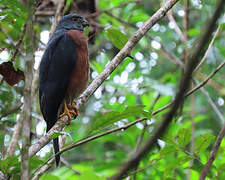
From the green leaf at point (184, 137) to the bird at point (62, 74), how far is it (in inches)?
53.7

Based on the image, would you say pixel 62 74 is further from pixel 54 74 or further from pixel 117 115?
pixel 117 115

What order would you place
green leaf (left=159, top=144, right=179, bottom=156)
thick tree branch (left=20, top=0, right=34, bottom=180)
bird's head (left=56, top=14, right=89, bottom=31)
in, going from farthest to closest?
bird's head (left=56, top=14, right=89, bottom=31), green leaf (left=159, top=144, right=179, bottom=156), thick tree branch (left=20, top=0, right=34, bottom=180)

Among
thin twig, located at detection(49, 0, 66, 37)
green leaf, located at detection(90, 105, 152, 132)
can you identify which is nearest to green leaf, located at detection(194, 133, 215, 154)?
green leaf, located at detection(90, 105, 152, 132)

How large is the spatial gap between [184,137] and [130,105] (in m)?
1.79

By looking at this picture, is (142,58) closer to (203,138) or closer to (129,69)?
(129,69)

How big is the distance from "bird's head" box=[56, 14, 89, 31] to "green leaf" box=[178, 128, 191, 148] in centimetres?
253

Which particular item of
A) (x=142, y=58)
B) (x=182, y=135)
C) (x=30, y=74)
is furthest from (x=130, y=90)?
(x=30, y=74)

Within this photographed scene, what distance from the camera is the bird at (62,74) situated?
405 cm

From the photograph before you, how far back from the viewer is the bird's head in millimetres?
4928

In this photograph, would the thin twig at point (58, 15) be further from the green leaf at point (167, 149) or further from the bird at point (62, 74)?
the green leaf at point (167, 149)

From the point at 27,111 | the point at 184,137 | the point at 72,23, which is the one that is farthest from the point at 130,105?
the point at 27,111

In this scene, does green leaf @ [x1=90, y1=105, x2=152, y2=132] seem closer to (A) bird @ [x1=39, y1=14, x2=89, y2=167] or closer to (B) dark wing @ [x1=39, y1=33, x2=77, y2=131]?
(A) bird @ [x1=39, y1=14, x2=89, y2=167]

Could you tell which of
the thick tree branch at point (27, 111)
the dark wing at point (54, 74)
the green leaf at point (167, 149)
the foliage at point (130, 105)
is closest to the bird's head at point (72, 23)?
the foliage at point (130, 105)

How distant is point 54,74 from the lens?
164 inches
